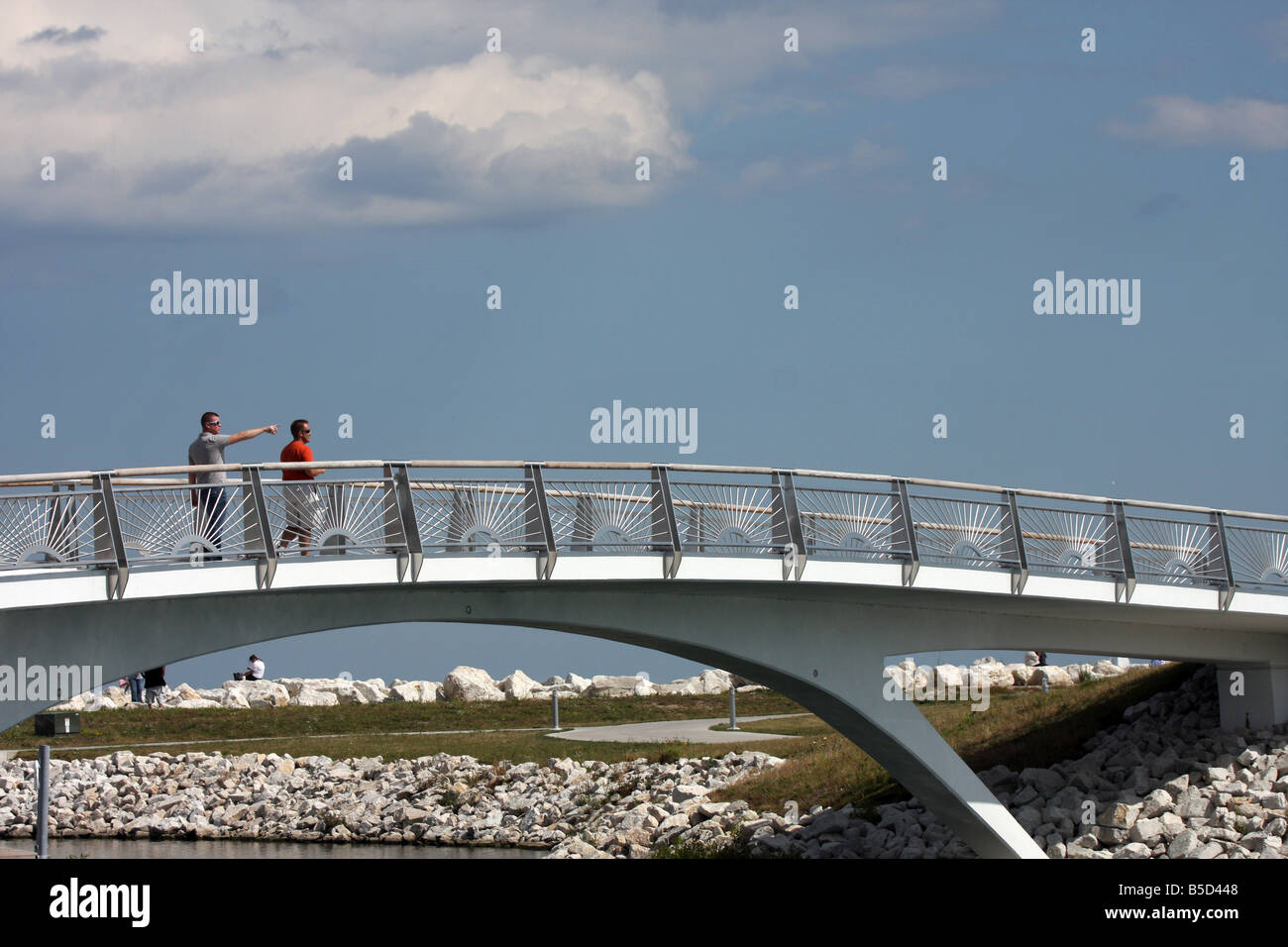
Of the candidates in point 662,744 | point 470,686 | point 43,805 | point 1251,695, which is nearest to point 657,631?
point 43,805

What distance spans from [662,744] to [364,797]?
7.92 metres

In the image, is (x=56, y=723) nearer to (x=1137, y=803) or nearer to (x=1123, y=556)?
(x=1123, y=556)

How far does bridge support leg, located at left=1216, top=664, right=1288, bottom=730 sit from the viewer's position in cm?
3048

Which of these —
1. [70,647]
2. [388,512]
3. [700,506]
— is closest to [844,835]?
[700,506]

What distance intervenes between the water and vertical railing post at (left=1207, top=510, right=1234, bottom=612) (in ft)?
53.8

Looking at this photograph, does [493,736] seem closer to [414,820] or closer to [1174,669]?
[414,820]

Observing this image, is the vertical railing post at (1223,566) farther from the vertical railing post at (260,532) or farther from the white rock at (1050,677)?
the white rock at (1050,677)

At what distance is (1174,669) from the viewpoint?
34.8 metres

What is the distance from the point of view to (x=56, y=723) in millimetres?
20438

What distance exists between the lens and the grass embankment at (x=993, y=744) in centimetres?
3325

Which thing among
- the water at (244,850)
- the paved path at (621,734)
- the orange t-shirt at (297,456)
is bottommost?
the water at (244,850)

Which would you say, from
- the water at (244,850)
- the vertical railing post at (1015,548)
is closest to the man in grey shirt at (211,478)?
the vertical railing post at (1015,548)

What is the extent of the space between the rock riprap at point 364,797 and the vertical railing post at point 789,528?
12.9m
